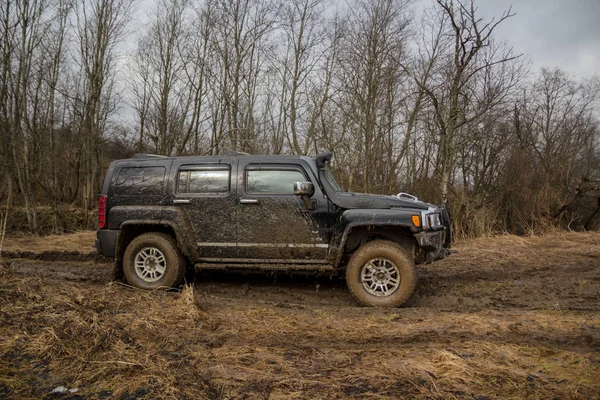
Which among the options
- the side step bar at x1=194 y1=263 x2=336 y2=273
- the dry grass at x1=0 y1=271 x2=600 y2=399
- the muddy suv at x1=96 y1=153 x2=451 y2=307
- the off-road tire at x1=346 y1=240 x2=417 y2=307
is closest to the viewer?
the dry grass at x1=0 y1=271 x2=600 y2=399

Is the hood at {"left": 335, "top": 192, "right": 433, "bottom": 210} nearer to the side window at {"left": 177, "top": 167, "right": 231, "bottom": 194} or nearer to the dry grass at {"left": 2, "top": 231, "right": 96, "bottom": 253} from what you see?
the side window at {"left": 177, "top": 167, "right": 231, "bottom": 194}

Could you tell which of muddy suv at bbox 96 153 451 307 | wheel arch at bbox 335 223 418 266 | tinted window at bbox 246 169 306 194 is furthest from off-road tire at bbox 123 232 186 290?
wheel arch at bbox 335 223 418 266

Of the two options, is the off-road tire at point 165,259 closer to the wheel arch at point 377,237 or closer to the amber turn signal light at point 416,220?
the wheel arch at point 377,237

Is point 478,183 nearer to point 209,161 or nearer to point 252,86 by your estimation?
point 252,86

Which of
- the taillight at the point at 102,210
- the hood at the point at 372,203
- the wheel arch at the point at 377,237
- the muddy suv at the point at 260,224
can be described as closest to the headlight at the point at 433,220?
the muddy suv at the point at 260,224

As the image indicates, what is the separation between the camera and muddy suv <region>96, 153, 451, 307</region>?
472 centimetres

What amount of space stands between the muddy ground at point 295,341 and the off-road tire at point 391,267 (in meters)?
0.21

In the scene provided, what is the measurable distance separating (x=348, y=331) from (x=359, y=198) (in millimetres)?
1838

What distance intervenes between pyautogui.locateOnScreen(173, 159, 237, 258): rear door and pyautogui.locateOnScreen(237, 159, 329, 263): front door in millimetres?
139

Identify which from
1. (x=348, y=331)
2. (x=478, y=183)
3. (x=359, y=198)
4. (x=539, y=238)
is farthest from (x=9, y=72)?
(x=478, y=183)

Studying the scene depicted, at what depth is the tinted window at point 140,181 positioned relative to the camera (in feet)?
17.3

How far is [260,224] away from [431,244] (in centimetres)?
219

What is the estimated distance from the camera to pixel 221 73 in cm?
1591

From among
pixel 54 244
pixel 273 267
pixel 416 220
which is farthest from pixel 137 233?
pixel 54 244
